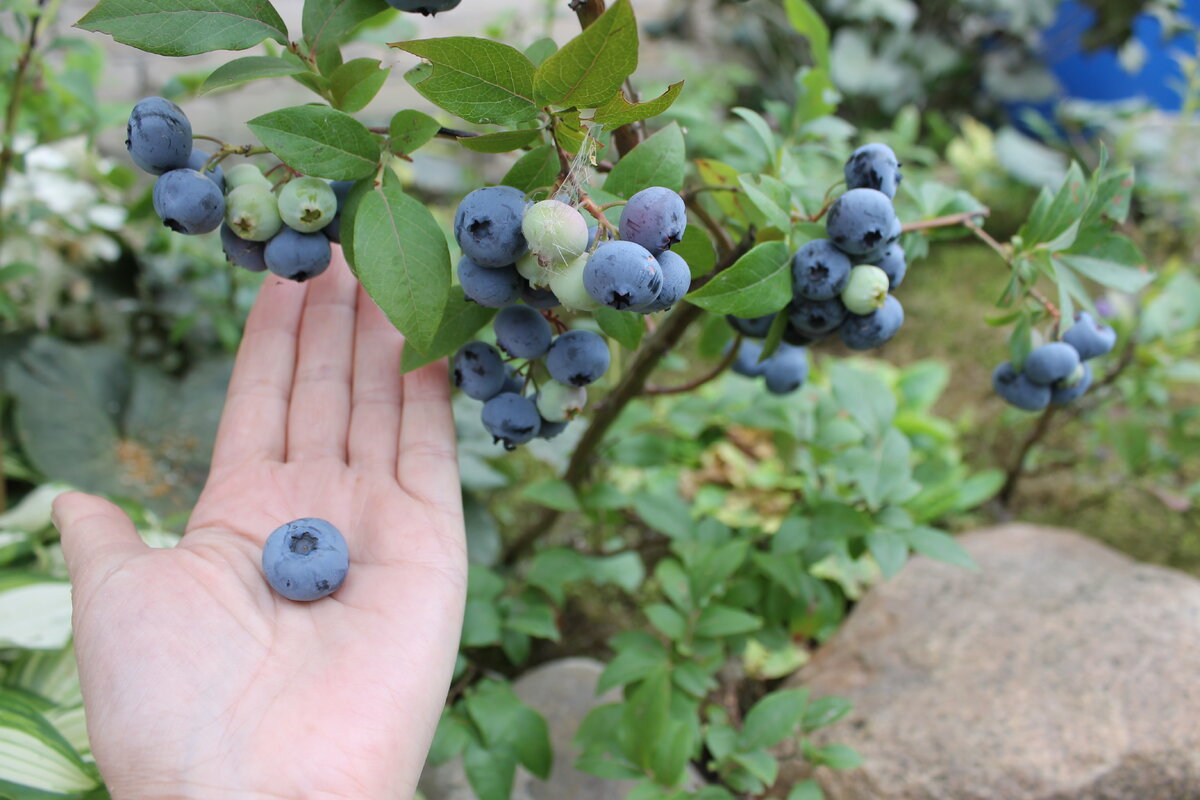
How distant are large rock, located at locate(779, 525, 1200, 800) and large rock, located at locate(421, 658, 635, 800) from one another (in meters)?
0.38

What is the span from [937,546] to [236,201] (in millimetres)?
1136

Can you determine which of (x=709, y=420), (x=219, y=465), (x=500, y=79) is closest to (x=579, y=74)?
(x=500, y=79)

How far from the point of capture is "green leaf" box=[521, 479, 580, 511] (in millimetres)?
1413

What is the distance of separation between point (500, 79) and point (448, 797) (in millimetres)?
1340

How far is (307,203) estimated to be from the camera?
86 cm

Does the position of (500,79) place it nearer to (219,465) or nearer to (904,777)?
(219,465)

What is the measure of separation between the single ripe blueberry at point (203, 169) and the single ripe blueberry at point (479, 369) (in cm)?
32

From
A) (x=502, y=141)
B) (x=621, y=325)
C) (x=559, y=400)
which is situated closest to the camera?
(x=502, y=141)

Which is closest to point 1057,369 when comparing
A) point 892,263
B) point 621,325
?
point 892,263

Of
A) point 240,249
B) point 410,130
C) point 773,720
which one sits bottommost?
point 773,720

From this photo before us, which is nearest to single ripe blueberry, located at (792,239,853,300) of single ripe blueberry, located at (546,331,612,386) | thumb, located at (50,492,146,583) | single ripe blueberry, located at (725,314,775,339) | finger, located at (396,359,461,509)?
single ripe blueberry, located at (725,314,775,339)

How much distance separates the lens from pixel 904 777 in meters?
1.45

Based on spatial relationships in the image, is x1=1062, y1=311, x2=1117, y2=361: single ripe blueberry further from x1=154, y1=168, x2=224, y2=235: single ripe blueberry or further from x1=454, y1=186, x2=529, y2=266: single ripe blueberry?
x1=154, y1=168, x2=224, y2=235: single ripe blueberry

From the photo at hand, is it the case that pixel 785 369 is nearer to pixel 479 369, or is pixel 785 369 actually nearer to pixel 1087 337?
pixel 1087 337
